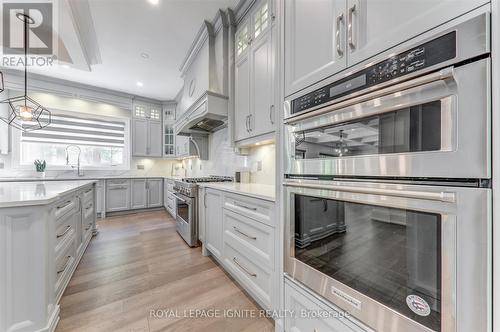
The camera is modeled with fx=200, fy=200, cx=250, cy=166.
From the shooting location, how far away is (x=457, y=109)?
1.85 ft

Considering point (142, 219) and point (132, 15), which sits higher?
point (132, 15)

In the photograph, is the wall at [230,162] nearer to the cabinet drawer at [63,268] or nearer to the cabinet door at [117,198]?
the cabinet door at [117,198]

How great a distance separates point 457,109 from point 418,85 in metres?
0.13

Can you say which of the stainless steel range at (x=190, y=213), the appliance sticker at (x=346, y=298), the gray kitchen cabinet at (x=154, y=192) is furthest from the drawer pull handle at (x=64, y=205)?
the gray kitchen cabinet at (x=154, y=192)

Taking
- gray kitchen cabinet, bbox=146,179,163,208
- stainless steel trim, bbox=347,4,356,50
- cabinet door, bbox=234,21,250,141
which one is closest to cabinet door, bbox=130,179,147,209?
gray kitchen cabinet, bbox=146,179,163,208

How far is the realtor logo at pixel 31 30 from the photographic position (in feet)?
7.05

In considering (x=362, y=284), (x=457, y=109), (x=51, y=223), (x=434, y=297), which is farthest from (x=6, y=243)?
(x=457, y=109)

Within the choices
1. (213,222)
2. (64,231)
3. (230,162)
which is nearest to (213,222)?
(213,222)

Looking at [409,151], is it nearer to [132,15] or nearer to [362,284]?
[362,284]

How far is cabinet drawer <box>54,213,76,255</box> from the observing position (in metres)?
1.52

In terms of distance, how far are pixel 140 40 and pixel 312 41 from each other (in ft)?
9.31

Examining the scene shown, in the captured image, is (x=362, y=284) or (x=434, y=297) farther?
(x=362, y=284)

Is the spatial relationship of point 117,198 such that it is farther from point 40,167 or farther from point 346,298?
point 346,298

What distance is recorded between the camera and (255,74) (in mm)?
2016
